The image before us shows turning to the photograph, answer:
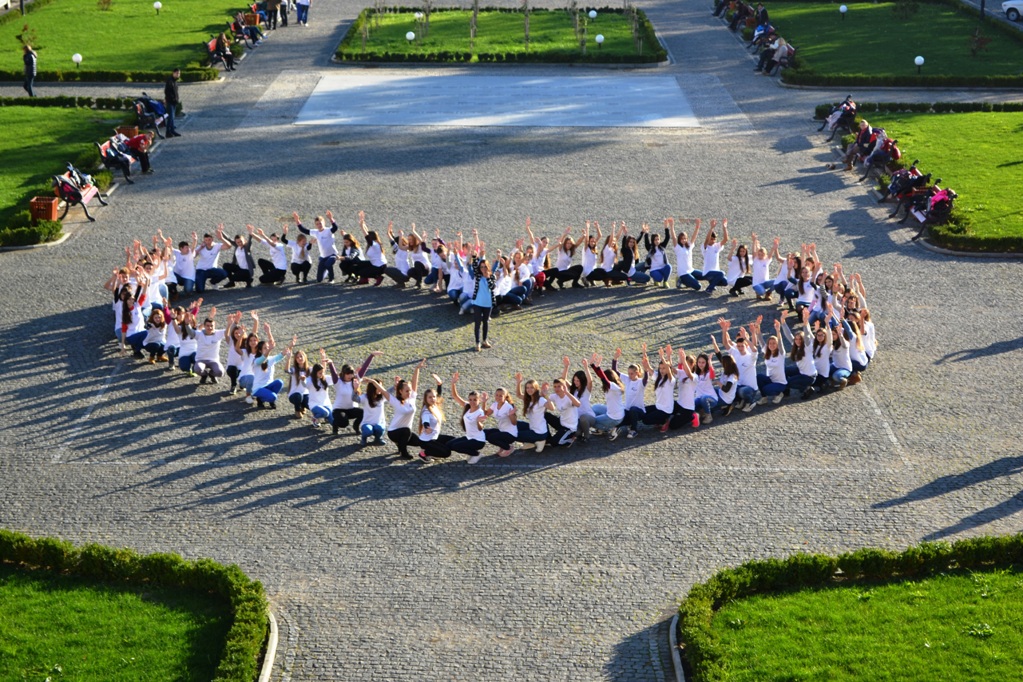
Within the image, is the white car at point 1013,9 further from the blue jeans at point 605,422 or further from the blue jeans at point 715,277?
the blue jeans at point 605,422

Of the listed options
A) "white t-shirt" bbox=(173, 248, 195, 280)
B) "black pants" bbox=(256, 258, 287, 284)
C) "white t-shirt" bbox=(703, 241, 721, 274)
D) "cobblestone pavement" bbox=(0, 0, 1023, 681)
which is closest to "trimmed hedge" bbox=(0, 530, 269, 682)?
"cobblestone pavement" bbox=(0, 0, 1023, 681)

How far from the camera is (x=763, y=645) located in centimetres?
1703

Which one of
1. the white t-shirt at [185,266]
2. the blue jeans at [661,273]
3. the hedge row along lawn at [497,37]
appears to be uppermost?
the hedge row along lawn at [497,37]

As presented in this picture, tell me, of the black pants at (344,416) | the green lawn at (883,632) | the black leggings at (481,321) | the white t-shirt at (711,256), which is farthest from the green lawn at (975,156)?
the black pants at (344,416)

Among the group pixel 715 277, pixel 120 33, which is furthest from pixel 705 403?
→ pixel 120 33

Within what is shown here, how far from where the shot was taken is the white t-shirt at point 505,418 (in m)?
22.3

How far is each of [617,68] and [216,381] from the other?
101 ft

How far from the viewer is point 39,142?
4059 centimetres

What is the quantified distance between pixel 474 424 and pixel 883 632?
777cm

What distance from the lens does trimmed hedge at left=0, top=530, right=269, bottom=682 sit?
700 inches

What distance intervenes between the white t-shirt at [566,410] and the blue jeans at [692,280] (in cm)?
804

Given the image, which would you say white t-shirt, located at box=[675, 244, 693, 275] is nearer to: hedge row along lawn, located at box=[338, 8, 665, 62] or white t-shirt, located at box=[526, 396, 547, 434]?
white t-shirt, located at box=[526, 396, 547, 434]

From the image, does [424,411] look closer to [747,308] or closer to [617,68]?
[747,308]

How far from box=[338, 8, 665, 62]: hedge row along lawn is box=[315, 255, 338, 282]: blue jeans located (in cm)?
2351
